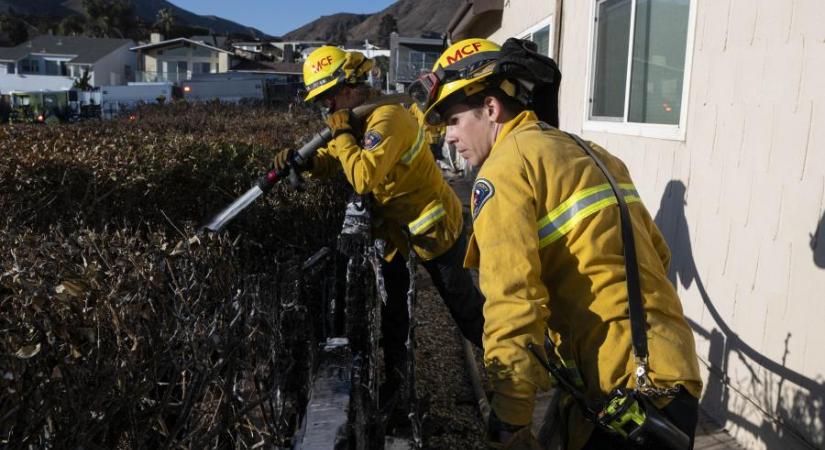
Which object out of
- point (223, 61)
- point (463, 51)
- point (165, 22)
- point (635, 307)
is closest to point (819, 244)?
point (635, 307)

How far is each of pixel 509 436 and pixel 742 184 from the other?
231cm

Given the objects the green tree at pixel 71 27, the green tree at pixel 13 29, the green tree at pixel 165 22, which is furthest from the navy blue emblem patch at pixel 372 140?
the green tree at pixel 71 27

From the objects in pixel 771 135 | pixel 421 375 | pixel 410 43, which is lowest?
pixel 421 375

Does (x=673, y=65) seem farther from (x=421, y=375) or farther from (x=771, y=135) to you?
(x=421, y=375)

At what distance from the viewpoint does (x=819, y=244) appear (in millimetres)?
2828

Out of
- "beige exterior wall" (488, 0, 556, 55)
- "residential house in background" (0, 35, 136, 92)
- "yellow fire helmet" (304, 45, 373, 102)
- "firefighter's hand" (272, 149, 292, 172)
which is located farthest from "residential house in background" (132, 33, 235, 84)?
"firefighter's hand" (272, 149, 292, 172)

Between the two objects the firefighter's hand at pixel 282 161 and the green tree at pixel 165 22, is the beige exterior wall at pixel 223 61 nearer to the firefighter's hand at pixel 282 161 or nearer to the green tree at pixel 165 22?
A: the green tree at pixel 165 22

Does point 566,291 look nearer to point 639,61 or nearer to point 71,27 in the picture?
point 639,61

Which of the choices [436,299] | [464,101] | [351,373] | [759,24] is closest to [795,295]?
[759,24]

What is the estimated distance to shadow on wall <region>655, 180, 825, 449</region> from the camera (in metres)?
2.94

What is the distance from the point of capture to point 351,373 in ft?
6.19

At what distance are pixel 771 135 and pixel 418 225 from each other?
1.90 meters

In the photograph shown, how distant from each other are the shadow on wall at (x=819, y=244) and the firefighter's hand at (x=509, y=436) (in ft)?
5.92

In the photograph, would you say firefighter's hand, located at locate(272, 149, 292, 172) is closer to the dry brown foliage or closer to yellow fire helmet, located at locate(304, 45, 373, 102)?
yellow fire helmet, located at locate(304, 45, 373, 102)
